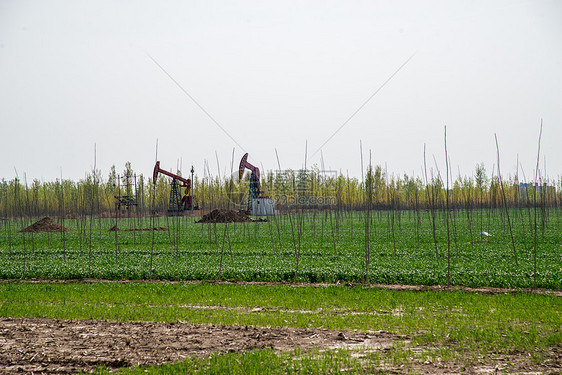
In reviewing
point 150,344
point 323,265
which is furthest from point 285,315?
point 323,265

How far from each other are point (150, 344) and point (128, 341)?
357 millimetres

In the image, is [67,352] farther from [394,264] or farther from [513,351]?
[394,264]

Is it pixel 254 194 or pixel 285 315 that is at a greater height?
pixel 254 194

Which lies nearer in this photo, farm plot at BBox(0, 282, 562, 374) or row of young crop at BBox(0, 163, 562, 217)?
farm plot at BBox(0, 282, 562, 374)

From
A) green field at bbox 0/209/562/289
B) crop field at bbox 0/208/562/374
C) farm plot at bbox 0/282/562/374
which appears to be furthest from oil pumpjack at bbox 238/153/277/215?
farm plot at bbox 0/282/562/374

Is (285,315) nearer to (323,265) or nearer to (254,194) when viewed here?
(323,265)

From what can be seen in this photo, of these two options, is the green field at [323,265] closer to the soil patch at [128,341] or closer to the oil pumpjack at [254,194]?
the soil patch at [128,341]

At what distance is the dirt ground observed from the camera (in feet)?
17.8

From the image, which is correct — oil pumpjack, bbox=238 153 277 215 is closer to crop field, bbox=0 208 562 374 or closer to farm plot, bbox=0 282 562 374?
crop field, bbox=0 208 562 374

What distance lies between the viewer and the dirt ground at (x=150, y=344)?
542cm

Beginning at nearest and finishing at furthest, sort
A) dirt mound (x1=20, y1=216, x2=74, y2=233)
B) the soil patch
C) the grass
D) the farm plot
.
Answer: the farm plot
the soil patch
the grass
dirt mound (x1=20, y1=216, x2=74, y2=233)

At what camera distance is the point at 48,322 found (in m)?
7.72

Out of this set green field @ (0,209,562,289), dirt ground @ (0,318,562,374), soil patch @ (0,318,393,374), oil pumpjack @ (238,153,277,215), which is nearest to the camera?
dirt ground @ (0,318,562,374)

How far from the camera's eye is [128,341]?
21.0ft
